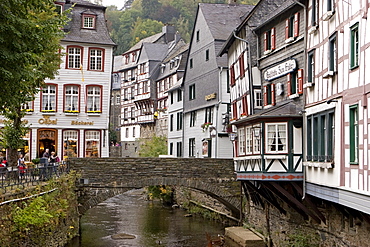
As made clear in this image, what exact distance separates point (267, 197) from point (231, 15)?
20.9 m

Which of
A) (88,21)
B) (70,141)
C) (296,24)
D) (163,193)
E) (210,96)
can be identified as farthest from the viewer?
(163,193)

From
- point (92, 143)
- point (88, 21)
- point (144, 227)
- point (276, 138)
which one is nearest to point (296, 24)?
point (276, 138)

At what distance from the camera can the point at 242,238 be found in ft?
97.3

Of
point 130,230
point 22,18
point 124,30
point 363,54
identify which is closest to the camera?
point 363,54

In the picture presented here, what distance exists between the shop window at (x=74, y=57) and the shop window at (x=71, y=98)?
1.37m

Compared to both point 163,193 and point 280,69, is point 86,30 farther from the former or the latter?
point 280,69

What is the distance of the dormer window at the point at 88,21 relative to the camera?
42500mm

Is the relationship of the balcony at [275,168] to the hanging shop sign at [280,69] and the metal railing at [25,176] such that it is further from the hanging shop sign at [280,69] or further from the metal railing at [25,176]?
the metal railing at [25,176]

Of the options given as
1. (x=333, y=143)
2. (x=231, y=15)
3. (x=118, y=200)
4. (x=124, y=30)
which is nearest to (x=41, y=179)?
(x=333, y=143)


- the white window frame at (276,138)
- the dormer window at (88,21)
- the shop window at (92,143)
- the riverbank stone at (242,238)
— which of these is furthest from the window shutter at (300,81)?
the dormer window at (88,21)

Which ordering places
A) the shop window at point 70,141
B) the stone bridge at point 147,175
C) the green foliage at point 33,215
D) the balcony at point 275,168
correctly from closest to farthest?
1. the green foliage at point 33,215
2. the balcony at point 275,168
3. the stone bridge at point 147,175
4. the shop window at point 70,141

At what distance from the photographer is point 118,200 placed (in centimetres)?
5481

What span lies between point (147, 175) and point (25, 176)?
9195mm

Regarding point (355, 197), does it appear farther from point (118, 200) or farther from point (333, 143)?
point (118, 200)
